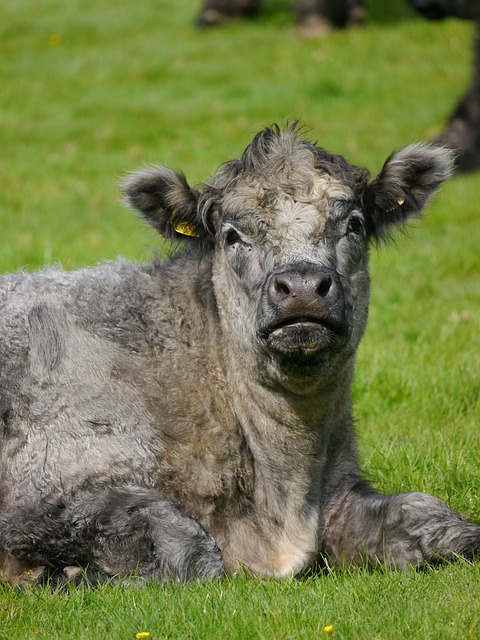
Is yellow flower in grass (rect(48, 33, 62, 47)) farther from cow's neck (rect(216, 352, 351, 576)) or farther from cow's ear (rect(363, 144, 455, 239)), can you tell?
cow's neck (rect(216, 352, 351, 576))

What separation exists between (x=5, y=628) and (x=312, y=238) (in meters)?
2.82

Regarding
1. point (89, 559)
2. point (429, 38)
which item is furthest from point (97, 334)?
point (429, 38)

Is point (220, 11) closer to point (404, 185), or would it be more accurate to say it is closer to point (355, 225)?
point (404, 185)

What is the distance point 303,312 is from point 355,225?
1.20 meters

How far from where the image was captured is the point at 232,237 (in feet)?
22.7

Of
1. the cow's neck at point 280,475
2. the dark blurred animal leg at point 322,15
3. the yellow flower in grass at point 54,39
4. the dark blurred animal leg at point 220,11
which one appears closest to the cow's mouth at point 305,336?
the cow's neck at point 280,475

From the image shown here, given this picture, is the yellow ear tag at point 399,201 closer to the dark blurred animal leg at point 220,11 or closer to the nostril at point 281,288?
the nostril at point 281,288

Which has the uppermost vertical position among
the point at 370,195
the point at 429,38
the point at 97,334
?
the point at 429,38

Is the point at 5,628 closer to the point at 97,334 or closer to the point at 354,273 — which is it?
the point at 97,334

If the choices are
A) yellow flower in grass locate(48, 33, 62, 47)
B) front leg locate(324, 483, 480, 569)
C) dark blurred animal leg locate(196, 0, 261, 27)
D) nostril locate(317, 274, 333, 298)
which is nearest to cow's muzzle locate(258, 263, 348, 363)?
nostril locate(317, 274, 333, 298)

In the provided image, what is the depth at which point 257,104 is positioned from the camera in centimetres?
2148

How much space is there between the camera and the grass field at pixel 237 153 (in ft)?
17.7

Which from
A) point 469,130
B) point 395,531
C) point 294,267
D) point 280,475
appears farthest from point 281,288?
point 469,130

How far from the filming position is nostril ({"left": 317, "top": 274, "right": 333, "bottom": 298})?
6059 millimetres
